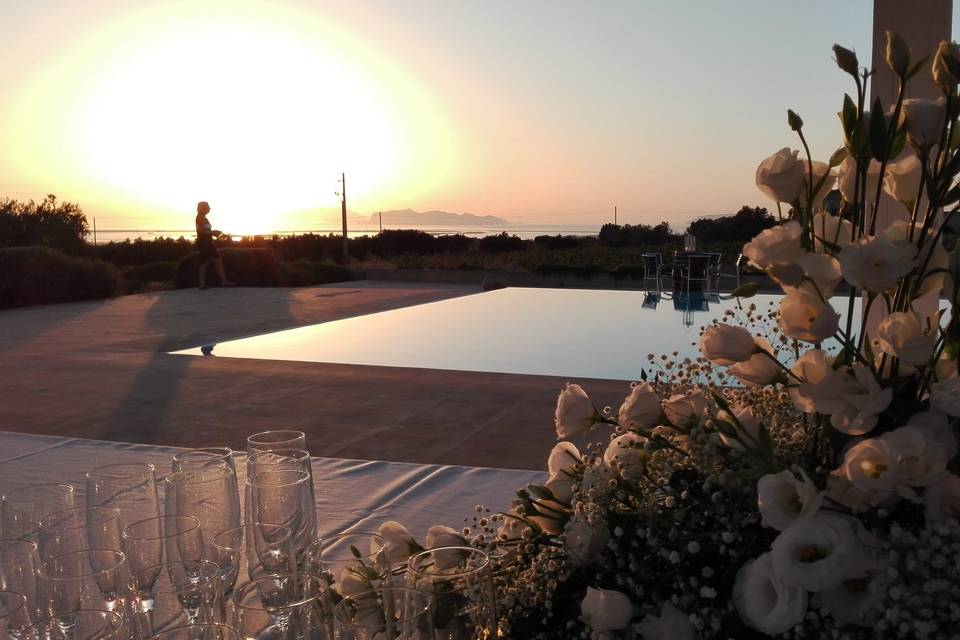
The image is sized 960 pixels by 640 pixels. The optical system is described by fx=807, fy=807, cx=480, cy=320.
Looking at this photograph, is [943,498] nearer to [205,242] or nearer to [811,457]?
[811,457]

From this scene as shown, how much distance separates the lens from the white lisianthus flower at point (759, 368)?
0.79m

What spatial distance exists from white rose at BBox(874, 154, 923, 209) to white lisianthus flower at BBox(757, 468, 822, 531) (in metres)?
0.30

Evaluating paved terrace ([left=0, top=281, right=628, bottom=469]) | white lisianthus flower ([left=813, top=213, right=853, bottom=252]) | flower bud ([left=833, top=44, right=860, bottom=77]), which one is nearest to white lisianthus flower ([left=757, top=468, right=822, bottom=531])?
white lisianthus flower ([left=813, top=213, right=853, bottom=252])

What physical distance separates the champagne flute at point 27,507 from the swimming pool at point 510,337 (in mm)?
4821

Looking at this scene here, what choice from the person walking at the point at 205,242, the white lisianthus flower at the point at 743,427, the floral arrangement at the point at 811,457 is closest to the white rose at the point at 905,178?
the floral arrangement at the point at 811,457

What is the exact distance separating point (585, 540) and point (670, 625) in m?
0.11

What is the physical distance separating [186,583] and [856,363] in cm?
78

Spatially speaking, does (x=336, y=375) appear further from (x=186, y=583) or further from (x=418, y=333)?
(x=186, y=583)

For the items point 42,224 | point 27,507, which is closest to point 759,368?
point 27,507

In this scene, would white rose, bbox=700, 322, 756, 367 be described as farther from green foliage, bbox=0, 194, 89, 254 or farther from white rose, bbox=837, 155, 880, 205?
green foliage, bbox=0, 194, 89, 254

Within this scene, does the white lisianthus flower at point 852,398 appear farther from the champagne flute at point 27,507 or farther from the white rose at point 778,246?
the champagne flute at point 27,507

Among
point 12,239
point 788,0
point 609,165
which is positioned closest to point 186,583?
point 788,0

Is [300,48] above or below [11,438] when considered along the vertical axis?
above

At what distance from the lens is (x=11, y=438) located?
7.61ft
